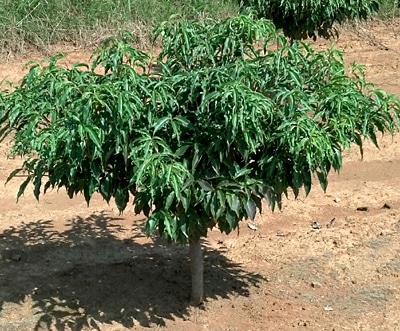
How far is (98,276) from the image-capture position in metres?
5.91

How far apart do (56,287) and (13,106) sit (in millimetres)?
1551

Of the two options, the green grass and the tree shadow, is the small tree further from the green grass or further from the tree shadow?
the green grass

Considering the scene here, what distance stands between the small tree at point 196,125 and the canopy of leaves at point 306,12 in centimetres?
352

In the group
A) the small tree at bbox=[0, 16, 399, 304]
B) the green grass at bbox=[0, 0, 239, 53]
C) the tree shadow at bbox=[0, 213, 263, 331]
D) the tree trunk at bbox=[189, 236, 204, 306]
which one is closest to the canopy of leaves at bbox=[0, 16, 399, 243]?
the small tree at bbox=[0, 16, 399, 304]

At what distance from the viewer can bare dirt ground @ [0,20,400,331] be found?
18.1ft

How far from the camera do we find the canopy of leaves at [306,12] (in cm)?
840

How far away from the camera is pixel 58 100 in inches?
181

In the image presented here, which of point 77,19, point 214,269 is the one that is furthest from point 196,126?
point 77,19

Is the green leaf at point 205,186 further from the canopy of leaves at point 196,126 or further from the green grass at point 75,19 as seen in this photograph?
the green grass at point 75,19

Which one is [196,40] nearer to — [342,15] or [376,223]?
[376,223]

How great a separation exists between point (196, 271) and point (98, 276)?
84 cm

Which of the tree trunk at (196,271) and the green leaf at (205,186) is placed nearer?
the green leaf at (205,186)

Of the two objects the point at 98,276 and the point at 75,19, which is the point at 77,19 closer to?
the point at 75,19

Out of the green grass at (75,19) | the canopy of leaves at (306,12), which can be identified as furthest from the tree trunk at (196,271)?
the green grass at (75,19)
